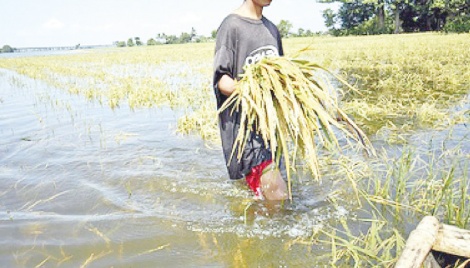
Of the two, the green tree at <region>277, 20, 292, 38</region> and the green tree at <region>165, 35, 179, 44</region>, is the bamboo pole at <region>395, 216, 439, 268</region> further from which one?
the green tree at <region>165, 35, 179, 44</region>

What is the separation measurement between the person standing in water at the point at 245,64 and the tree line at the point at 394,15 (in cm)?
2852

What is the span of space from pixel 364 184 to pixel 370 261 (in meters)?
1.12

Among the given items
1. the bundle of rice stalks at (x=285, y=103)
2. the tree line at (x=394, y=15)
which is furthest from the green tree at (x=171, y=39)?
the bundle of rice stalks at (x=285, y=103)

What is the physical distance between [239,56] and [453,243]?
1.45m

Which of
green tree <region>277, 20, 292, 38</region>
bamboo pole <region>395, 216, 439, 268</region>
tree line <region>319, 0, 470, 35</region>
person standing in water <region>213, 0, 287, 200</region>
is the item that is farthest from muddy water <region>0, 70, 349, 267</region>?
green tree <region>277, 20, 292, 38</region>

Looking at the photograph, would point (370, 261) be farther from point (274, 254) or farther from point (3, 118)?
point (3, 118)

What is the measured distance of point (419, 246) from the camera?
4.34ft

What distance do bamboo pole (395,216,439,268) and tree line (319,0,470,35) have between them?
95.8 feet

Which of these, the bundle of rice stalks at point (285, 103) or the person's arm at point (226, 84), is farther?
the person's arm at point (226, 84)

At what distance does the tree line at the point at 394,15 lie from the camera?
30281 mm

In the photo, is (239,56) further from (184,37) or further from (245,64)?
(184,37)

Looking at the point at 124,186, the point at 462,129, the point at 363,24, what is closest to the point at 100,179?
the point at 124,186

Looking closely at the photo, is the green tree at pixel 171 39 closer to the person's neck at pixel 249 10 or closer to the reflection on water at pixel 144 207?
the reflection on water at pixel 144 207

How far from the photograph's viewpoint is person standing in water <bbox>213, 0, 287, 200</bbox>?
213cm
